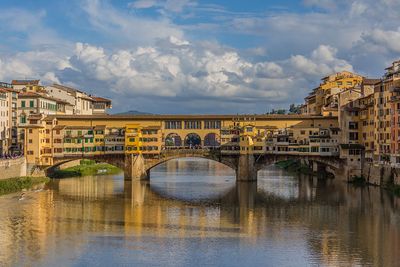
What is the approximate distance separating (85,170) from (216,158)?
704 inches

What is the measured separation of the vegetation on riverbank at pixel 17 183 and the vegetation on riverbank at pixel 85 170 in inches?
293

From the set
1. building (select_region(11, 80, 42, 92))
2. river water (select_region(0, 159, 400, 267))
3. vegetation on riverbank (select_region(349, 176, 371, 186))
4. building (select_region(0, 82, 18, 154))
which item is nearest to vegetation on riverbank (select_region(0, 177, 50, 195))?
river water (select_region(0, 159, 400, 267))

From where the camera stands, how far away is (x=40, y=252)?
102ft

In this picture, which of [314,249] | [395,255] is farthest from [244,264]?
[395,255]

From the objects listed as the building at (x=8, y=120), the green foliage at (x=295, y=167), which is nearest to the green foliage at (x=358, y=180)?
the green foliage at (x=295, y=167)

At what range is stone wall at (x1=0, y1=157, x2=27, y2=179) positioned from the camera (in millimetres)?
56478

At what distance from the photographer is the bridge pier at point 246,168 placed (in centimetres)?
6556

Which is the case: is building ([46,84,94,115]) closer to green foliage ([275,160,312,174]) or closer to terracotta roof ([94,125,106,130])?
terracotta roof ([94,125,106,130])

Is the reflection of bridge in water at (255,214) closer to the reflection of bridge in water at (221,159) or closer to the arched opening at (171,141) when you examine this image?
the reflection of bridge in water at (221,159)

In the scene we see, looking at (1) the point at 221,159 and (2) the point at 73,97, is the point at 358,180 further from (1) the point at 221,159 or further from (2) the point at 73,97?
(2) the point at 73,97

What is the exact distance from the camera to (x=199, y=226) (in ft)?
128

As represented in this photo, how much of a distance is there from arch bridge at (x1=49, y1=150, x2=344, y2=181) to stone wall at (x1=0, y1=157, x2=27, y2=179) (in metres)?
4.54

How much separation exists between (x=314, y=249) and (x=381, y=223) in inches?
360

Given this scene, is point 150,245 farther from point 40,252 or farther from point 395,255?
point 395,255
